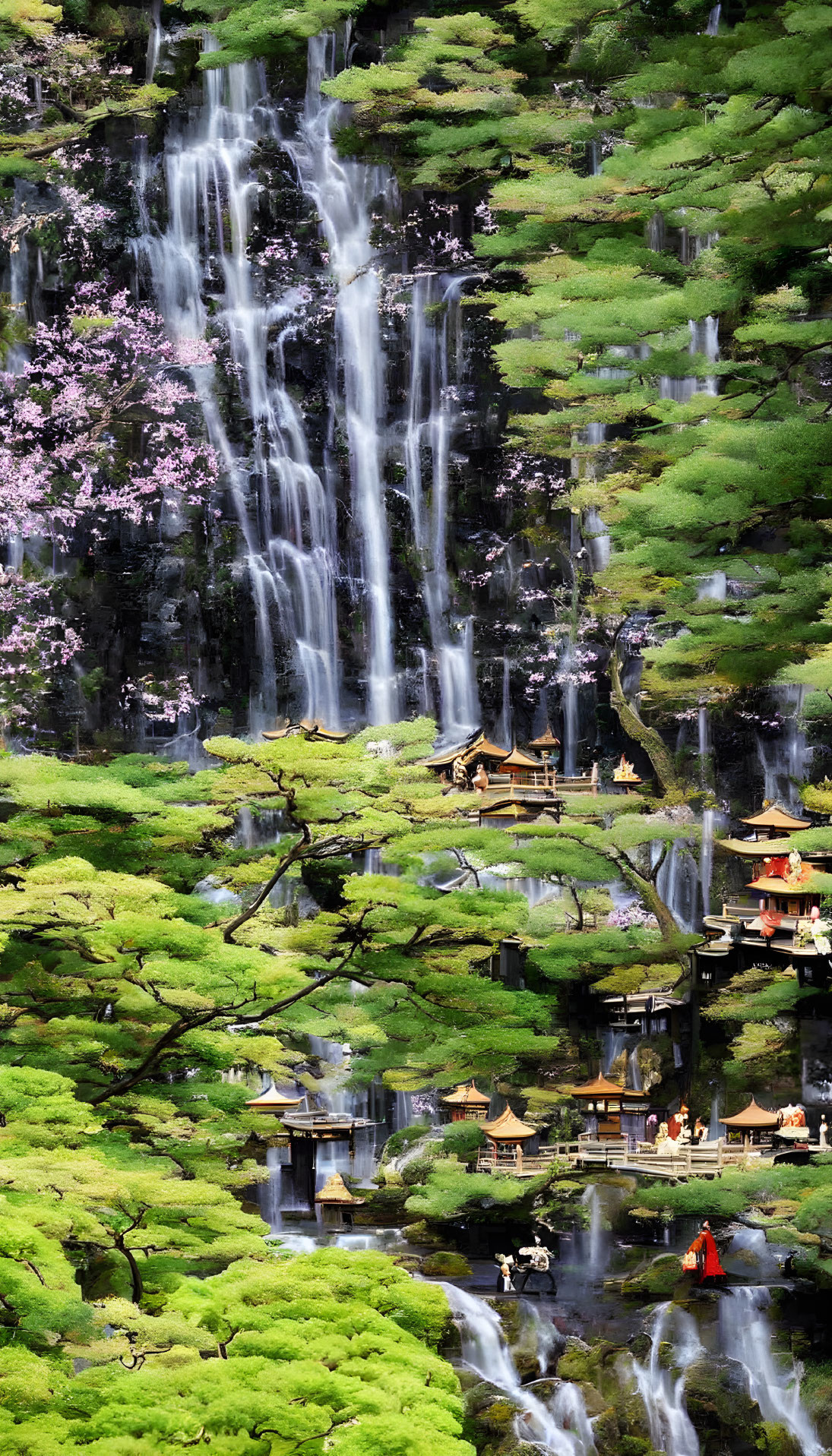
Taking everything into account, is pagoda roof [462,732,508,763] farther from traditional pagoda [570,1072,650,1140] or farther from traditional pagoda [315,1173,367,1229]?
traditional pagoda [315,1173,367,1229]

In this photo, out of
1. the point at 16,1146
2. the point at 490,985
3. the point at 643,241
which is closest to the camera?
the point at 16,1146

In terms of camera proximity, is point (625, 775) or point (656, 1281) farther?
point (625, 775)

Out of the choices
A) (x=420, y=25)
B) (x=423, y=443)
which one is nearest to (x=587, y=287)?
(x=423, y=443)

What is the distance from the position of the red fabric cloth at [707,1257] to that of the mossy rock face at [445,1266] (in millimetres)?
2226

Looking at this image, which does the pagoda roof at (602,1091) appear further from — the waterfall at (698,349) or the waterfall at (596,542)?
the waterfall at (698,349)

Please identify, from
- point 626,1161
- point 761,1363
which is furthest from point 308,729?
→ point 761,1363

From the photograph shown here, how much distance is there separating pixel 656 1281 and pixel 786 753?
8.87 m

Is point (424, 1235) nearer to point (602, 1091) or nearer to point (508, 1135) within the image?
point (508, 1135)

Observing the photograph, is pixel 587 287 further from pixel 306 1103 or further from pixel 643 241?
pixel 306 1103

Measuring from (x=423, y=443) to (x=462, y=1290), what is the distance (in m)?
12.5

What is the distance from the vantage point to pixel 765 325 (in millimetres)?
13828

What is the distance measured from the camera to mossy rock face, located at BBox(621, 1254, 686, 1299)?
15094mm

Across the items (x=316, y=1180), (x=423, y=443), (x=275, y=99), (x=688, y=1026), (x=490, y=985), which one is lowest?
(x=316, y=1180)

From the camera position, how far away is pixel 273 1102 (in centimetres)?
1728
